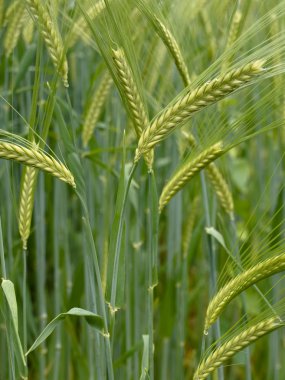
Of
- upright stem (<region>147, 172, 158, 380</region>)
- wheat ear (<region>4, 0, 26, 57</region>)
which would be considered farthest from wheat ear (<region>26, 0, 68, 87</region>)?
wheat ear (<region>4, 0, 26, 57</region>)

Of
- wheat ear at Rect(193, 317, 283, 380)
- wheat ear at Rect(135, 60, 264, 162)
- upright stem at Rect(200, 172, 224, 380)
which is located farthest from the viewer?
upright stem at Rect(200, 172, 224, 380)

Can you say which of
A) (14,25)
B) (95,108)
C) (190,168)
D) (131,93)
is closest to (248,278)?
(190,168)

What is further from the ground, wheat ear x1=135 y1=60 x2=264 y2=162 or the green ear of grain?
wheat ear x1=135 y1=60 x2=264 y2=162

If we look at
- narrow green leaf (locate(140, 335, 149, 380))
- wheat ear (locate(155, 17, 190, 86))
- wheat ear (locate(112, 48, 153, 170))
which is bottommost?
narrow green leaf (locate(140, 335, 149, 380))

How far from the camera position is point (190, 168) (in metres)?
1.17

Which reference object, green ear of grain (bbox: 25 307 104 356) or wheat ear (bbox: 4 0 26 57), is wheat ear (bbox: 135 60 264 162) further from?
wheat ear (bbox: 4 0 26 57)

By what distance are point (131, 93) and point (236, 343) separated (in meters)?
0.41

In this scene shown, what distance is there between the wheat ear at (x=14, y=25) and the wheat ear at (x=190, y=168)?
509 mm

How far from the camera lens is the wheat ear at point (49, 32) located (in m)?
1.14

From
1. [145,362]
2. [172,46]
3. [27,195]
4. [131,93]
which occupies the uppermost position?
[172,46]

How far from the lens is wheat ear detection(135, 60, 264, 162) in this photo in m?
0.98

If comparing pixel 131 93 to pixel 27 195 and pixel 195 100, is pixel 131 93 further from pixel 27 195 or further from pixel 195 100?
pixel 27 195

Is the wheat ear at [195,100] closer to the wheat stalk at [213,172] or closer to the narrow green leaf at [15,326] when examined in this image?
the wheat stalk at [213,172]

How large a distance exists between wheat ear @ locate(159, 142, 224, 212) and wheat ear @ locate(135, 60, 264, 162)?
0.41ft
